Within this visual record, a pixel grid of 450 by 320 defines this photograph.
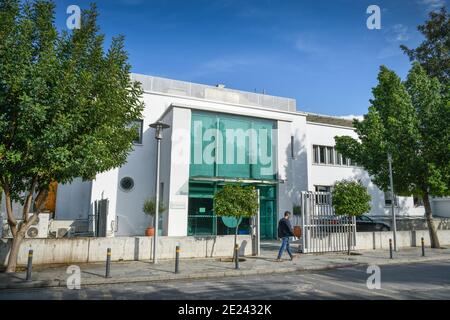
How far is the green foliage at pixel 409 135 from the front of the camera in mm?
17062

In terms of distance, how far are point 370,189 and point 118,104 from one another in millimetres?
24406

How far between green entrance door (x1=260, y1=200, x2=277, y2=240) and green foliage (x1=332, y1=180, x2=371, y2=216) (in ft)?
19.7

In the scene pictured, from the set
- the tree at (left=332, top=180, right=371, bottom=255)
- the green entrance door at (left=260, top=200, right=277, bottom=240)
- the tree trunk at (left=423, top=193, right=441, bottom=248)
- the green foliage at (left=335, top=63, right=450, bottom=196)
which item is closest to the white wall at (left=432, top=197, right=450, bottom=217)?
the tree trunk at (left=423, top=193, right=441, bottom=248)

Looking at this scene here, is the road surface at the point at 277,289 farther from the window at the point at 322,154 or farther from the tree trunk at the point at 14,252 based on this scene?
the window at the point at 322,154

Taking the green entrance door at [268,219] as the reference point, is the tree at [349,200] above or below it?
above

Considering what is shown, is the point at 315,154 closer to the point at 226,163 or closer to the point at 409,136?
the point at 226,163

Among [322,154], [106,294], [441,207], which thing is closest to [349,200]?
[106,294]

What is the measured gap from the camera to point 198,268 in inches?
458

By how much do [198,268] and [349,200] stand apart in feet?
25.3

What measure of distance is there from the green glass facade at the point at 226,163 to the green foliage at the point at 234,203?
560cm

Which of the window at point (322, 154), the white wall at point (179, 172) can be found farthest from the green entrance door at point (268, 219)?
the window at point (322, 154)

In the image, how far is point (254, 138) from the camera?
2127 cm
